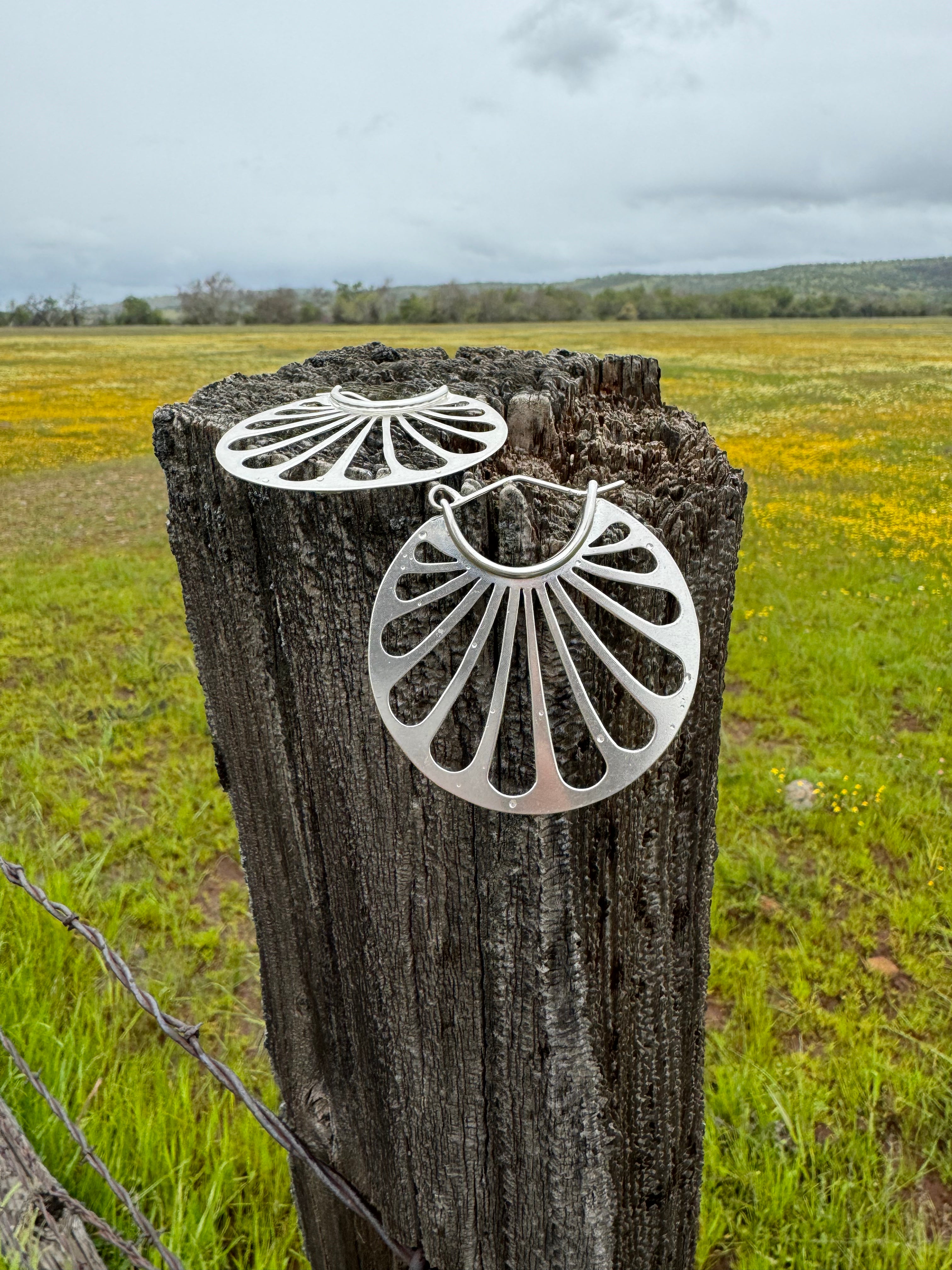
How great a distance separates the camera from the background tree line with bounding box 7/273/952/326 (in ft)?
234

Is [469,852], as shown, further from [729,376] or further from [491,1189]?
[729,376]

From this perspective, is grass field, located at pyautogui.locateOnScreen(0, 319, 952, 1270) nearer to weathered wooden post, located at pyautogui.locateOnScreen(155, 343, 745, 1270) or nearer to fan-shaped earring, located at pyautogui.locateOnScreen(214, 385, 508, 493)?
weathered wooden post, located at pyautogui.locateOnScreen(155, 343, 745, 1270)

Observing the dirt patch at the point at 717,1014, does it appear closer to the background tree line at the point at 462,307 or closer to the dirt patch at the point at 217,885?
the dirt patch at the point at 217,885

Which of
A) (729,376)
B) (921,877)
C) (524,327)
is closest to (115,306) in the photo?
(524,327)

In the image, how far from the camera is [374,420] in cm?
116

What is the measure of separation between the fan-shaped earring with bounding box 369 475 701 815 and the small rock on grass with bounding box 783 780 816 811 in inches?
143

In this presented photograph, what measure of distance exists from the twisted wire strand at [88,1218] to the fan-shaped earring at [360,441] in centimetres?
142

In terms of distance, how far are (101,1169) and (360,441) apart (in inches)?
59.6

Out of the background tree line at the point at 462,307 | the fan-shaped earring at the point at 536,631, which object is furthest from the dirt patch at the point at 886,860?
the background tree line at the point at 462,307

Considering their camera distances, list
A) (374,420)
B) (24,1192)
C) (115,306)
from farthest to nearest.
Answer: (115,306) → (24,1192) → (374,420)

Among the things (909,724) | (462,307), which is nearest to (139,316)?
(462,307)

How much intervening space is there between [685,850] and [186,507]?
2.62 feet

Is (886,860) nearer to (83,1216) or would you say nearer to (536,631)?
(83,1216)

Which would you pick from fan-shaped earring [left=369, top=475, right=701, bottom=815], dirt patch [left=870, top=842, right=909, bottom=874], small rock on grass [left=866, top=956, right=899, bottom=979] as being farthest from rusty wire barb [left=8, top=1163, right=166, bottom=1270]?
dirt patch [left=870, top=842, right=909, bottom=874]
